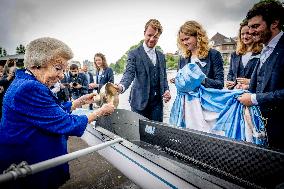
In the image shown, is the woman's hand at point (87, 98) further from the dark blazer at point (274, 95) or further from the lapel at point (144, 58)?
the dark blazer at point (274, 95)

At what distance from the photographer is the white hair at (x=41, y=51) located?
182 centimetres

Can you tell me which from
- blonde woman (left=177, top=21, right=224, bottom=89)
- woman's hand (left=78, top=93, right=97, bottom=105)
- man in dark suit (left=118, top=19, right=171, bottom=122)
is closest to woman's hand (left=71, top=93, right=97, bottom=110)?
woman's hand (left=78, top=93, right=97, bottom=105)

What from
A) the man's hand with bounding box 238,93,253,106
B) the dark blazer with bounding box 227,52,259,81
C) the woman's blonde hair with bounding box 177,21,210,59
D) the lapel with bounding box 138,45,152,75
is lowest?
the man's hand with bounding box 238,93,253,106

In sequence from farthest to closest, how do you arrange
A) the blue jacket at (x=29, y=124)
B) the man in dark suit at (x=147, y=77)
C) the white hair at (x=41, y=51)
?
1. the man in dark suit at (x=147, y=77)
2. the white hair at (x=41, y=51)
3. the blue jacket at (x=29, y=124)

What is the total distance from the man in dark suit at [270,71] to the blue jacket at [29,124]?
1.66 m

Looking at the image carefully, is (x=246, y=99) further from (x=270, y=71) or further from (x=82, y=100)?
(x=82, y=100)

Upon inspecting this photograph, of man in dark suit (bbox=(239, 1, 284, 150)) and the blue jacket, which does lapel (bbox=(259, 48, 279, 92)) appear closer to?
man in dark suit (bbox=(239, 1, 284, 150))

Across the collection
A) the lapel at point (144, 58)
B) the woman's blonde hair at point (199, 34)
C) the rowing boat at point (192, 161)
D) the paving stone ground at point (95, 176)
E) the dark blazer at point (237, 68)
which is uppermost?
the woman's blonde hair at point (199, 34)

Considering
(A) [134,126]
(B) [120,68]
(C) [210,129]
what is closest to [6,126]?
(A) [134,126]

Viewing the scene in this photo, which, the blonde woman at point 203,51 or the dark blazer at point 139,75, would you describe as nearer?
the blonde woman at point 203,51

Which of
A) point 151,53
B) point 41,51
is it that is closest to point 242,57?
point 151,53

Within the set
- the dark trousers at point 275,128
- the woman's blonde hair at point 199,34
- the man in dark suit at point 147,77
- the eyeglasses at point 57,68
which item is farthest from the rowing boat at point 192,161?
the woman's blonde hair at point 199,34

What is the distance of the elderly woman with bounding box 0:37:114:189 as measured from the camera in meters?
1.71

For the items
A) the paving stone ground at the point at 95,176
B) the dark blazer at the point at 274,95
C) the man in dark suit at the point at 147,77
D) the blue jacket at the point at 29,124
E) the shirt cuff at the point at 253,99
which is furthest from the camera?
the man in dark suit at the point at 147,77
